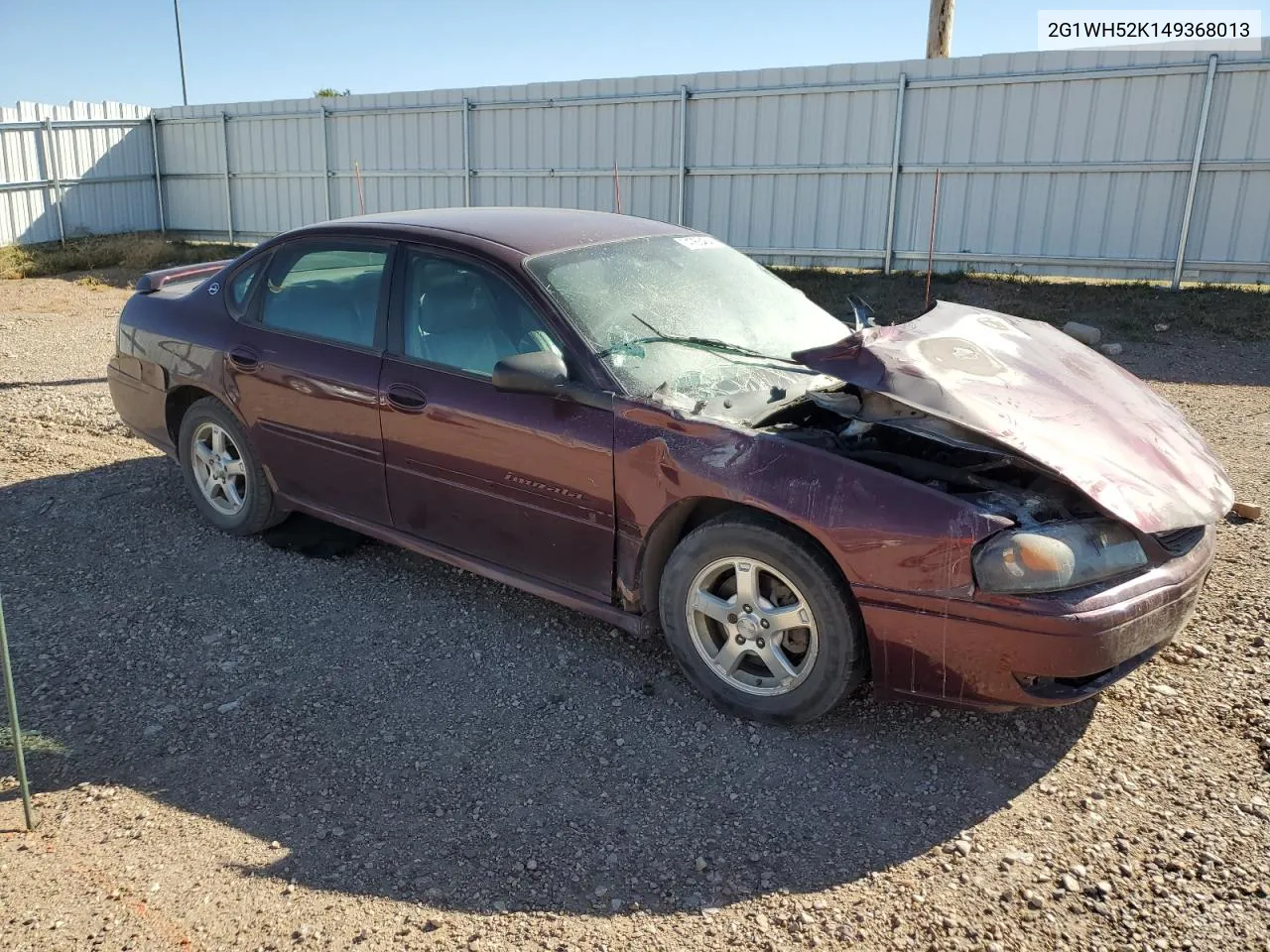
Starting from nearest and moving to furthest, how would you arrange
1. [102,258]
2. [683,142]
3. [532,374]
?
1. [532,374]
2. [683,142]
3. [102,258]

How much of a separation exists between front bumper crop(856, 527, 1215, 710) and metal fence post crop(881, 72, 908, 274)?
1119cm

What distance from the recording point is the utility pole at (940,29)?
595 inches

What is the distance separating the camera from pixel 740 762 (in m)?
3.44

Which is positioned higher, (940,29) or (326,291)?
(940,29)

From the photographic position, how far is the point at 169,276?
5930 mm

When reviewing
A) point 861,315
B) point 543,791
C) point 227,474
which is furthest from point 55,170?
point 543,791

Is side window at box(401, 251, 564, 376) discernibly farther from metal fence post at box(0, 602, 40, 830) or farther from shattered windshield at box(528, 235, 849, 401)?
metal fence post at box(0, 602, 40, 830)

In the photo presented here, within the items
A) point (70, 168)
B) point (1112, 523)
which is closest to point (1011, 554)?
point (1112, 523)

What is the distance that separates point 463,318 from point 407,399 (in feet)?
1.34

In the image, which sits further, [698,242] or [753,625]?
[698,242]

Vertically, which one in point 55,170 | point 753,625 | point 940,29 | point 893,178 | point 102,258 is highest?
point 940,29

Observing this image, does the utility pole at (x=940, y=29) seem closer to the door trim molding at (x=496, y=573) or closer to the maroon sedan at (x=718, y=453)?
the maroon sedan at (x=718, y=453)

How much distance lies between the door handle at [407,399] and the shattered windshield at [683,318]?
0.70m

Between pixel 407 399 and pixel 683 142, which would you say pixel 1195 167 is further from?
pixel 407 399
